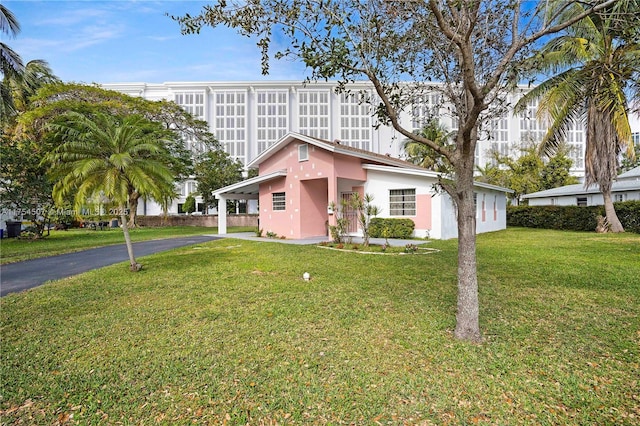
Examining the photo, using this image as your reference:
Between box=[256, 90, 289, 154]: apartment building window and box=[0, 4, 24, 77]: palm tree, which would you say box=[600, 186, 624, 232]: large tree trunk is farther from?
box=[256, 90, 289, 154]: apartment building window

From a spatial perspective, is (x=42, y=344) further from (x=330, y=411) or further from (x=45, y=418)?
(x=330, y=411)

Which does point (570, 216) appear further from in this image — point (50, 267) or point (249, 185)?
point (50, 267)

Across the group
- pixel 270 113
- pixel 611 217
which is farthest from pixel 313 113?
pixel 611 217

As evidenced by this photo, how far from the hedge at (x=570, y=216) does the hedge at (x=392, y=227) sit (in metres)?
13.0

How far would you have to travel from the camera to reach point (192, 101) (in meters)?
59.2

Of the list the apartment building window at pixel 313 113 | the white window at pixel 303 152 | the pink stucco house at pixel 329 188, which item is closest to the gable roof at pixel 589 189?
the pink stucco house at pixel 329 188

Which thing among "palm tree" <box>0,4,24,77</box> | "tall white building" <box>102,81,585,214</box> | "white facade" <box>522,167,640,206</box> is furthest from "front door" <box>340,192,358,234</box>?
"tall white building" <box>102,81,585,214</box>

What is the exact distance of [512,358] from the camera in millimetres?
3941

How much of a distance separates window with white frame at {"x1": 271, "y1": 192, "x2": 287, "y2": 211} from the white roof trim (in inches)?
40.9

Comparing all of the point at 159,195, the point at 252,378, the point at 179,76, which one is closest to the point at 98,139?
the point at 159,195

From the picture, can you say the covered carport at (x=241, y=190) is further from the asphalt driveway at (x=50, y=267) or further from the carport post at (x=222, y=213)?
the asphalt driveway at (x=50, y=267)

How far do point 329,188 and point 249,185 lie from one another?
591 centimetres

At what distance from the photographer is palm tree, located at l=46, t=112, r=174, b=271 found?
8172 mm

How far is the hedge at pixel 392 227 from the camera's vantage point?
17250mm
